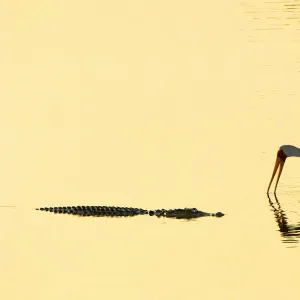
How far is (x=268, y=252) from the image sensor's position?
19219 mm

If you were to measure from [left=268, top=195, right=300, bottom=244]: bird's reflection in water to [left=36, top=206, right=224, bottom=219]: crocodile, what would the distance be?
840 mm

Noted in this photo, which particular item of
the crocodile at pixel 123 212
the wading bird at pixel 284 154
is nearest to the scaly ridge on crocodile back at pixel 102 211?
the crocodile at pixel 123 212

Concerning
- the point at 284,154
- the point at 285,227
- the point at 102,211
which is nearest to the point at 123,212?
the point at 102,211

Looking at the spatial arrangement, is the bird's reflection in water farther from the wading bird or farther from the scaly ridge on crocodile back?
the wading bird

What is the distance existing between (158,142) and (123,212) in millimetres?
6429

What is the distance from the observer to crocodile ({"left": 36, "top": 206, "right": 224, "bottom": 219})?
2144 cm

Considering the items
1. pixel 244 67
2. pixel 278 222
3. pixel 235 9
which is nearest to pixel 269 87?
pixel 244 67

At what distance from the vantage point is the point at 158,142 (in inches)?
1104

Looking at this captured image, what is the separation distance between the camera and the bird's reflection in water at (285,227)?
65.6 ft

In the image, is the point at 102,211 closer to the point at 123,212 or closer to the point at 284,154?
the point at 123,212

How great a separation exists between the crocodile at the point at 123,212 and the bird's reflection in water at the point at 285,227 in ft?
2.76

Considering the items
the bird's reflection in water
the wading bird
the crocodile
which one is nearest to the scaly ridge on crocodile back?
the crocodile

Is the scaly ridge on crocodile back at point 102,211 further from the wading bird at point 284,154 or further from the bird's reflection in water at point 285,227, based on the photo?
the wading bird at point 284,154

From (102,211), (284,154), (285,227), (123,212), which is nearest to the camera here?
(285,227)
